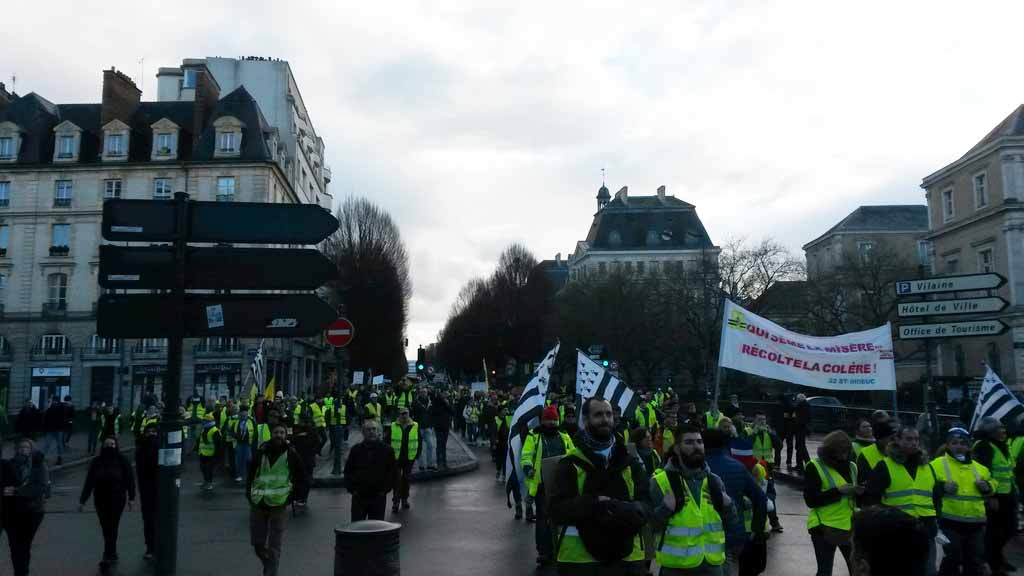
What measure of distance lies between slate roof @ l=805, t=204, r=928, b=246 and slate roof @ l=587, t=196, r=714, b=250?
871 inches

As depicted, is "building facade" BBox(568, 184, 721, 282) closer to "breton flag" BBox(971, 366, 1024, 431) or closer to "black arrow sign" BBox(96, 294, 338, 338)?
"breton flag" BBox(971, 366, 1024, 431)

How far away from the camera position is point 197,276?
718 centimetres

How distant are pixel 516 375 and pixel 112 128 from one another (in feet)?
122

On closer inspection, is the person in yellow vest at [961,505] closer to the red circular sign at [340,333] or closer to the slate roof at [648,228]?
the red circular sign at [340,333]

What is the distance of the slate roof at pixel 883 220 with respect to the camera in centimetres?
7488

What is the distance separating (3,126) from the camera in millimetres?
51625

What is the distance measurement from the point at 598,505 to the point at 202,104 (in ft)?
176

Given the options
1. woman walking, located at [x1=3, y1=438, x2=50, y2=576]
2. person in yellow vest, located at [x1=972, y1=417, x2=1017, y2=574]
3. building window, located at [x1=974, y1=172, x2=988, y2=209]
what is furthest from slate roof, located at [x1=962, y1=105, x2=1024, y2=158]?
woman walking, located at [x1=3, y1=438, x2=50, y2=576]

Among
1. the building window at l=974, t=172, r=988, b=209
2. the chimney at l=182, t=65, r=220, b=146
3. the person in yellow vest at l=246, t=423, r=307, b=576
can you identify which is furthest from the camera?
the building window at l=974, t=172, r=988, b=209

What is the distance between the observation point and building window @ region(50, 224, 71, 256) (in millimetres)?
51188

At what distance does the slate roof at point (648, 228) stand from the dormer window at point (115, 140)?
59032mm

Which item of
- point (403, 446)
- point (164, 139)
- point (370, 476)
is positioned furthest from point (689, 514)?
point (164, 139)

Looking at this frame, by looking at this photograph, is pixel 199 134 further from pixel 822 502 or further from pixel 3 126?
pixel 822 502

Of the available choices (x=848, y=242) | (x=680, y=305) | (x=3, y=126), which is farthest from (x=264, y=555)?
(x=848, y=242)
